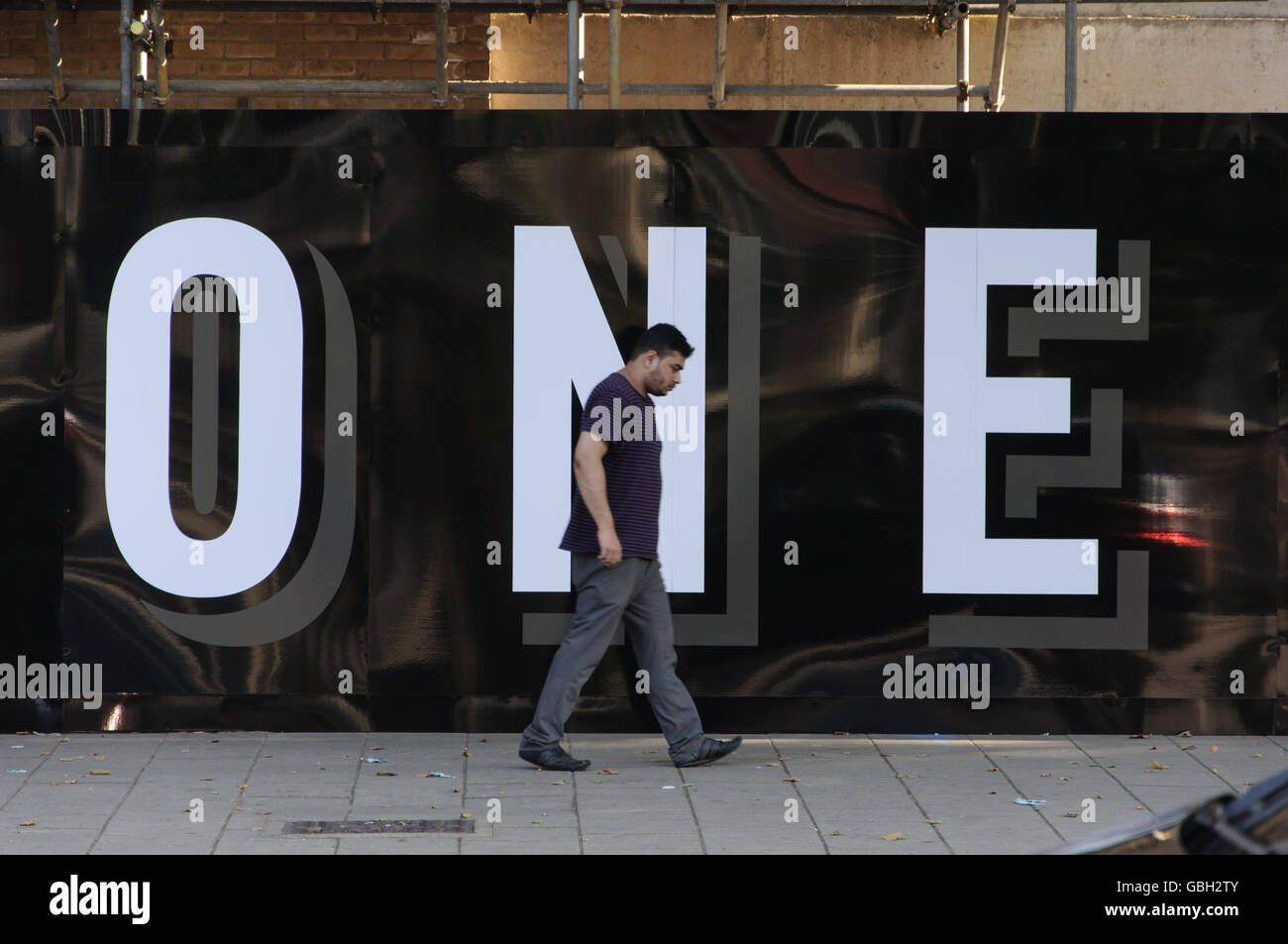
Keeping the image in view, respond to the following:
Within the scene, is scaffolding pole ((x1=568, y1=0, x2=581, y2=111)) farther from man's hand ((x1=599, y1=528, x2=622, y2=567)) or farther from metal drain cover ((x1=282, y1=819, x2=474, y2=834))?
metal drain cover ((x1=282, y1=819, x2=474, y2=834))

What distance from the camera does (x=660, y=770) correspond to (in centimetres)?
733

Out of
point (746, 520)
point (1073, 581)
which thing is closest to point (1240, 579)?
point (1073, 581)

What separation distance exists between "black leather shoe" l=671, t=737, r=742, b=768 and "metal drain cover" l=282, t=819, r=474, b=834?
1.33m

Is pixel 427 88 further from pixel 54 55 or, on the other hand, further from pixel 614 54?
pixel 54 55

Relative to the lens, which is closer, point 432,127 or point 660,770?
point 660,770

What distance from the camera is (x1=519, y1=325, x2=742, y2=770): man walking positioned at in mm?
7184

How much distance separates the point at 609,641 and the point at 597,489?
2.40 ft

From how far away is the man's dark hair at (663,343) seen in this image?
7.27 meters

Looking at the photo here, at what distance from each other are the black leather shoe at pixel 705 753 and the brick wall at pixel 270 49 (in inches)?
200

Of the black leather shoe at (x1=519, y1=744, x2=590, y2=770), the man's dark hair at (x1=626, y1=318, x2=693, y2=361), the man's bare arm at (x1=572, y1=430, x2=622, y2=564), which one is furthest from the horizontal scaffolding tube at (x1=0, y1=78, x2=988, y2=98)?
the black leather shoe at (x1=519, y1=744, x2=590, y2=770)

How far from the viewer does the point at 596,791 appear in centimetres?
690
